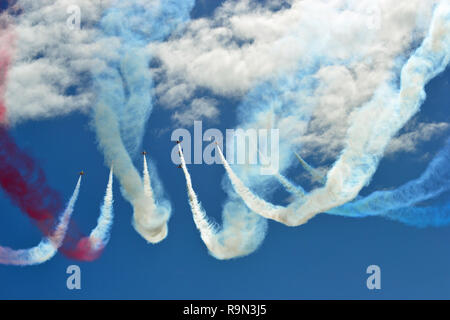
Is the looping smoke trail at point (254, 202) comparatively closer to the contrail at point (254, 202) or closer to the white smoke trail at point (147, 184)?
the contrail at point (254, 202)

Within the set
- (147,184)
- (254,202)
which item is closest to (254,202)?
(254,202)

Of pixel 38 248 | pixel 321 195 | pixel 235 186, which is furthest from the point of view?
pixel 38 248

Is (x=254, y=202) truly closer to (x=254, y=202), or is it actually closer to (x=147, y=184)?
(x=254, y=202)

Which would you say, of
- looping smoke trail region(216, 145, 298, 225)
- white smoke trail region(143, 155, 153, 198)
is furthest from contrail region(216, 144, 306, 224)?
white smoke trail region(143, 155, 153, 198)

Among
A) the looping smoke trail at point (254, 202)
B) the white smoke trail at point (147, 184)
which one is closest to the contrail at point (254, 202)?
the looping smoke trail at point (254, 202)

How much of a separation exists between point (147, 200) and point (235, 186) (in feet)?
42.4

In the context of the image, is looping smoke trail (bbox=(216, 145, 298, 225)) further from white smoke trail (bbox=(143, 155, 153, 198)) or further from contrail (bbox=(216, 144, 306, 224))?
white smoke trail (bbox=(143, 155, 153, 198))
